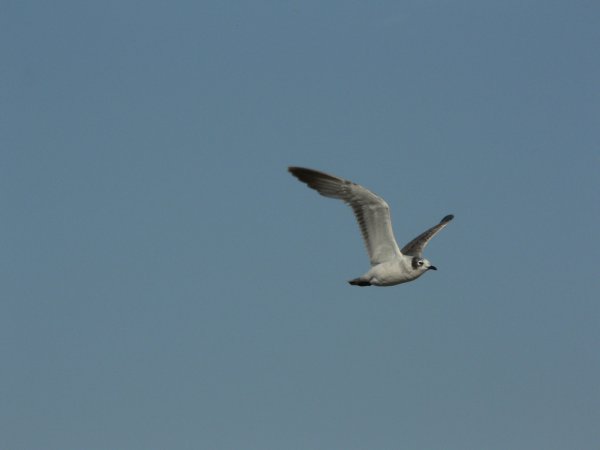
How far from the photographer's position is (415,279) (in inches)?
1261

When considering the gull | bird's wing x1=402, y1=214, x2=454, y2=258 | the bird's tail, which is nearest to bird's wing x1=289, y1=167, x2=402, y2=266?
the gull

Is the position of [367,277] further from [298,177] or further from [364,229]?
[298,177]

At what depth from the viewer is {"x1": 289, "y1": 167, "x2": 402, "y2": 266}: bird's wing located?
30.8m

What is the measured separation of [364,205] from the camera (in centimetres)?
3100

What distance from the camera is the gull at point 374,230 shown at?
101 ft

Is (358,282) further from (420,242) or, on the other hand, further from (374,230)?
(420,242)

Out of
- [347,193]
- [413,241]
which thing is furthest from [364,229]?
[413,241]

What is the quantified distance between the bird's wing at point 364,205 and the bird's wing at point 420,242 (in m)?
2.45

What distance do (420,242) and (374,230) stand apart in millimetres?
4124

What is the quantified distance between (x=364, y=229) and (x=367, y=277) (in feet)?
4.86

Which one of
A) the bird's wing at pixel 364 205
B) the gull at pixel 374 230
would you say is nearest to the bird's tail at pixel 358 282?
the gull at pixel 374 230

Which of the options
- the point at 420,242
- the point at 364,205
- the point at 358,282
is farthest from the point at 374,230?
the point at 420,242

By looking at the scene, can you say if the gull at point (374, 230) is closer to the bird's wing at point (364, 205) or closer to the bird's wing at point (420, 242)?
the bird's wing at point (364, 205)

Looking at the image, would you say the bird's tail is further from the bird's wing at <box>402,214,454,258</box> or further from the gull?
the bird's wing at <box>402,214,454,258</box>
